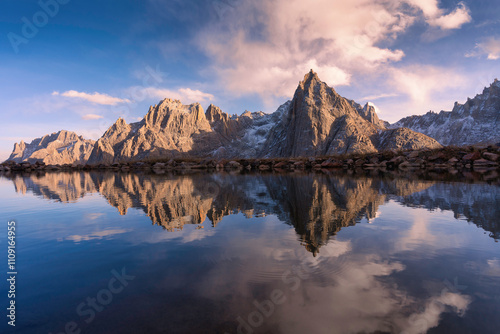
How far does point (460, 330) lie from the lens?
6.49 ft

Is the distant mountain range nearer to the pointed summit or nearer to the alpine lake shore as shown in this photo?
the pointed summit

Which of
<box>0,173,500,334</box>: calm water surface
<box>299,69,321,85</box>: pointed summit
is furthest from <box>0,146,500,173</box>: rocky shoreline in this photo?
<box>299,69,321,85</box>: pointed summit

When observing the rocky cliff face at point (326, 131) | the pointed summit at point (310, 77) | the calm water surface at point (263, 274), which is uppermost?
the pointed summit at point (310, 77)

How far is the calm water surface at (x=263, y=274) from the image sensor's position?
7.10 ft

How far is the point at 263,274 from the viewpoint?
2.95 meters

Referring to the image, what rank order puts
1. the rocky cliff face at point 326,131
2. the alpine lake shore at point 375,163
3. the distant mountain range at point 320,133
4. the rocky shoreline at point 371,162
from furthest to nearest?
the distant mountain range at point 320,133 < the rocky cliff face at point 326,131 < the rocky shoreline at point 371,162 < the alpine lake shore at point 375,163

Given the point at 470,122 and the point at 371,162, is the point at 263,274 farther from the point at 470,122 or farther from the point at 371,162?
the point at 470,122

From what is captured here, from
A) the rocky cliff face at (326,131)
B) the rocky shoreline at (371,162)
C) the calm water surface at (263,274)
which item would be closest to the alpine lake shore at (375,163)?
the rocky shoreline at (371,162)

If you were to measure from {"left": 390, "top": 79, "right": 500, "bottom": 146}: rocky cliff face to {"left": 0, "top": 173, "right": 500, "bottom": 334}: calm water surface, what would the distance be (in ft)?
637

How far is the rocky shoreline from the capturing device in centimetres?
2344

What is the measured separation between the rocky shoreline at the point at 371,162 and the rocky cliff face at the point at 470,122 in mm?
166049

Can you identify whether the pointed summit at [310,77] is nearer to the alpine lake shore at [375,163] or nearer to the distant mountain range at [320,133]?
the distant mountain range at [320,133]

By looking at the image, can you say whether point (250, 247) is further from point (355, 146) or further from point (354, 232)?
point (355, 146)

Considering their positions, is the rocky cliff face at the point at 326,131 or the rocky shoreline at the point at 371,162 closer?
the rocky shoreline at the point at 371,162
